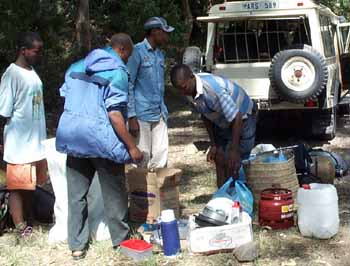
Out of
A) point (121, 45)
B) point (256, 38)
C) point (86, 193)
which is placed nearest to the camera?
point (121, 45)

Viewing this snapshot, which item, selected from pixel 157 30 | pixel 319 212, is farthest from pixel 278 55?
pixel 319 212

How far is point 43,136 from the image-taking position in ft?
17.3

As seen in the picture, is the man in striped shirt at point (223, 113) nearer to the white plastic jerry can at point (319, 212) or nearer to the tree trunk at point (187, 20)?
the white plastic jerry can at point (319, 212)

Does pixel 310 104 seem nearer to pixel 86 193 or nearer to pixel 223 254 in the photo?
pixel 223 254

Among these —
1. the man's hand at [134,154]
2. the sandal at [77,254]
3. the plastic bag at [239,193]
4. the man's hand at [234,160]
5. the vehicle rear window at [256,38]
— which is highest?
the vehicle rear window at [256,38]

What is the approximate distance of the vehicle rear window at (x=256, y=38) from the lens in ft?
28.3

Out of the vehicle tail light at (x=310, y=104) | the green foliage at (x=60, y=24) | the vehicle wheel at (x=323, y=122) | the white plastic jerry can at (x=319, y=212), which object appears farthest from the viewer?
the green foliage at (x=60, y=24)

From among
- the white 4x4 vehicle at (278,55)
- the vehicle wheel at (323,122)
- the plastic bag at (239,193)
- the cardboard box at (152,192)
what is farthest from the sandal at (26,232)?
the vehicle wheel at (323,122)

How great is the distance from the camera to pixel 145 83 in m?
5.54

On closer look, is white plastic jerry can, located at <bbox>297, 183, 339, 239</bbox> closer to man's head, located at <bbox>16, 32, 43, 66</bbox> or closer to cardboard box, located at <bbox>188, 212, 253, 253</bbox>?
cardboard box, located at <bbox>188, 212, 253, 253</bbox>

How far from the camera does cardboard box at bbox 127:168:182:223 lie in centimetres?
538

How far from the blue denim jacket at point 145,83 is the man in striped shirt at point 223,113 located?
420 millimetres

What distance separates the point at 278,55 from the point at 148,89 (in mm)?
2887

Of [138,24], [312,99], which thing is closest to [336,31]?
[312,99]
